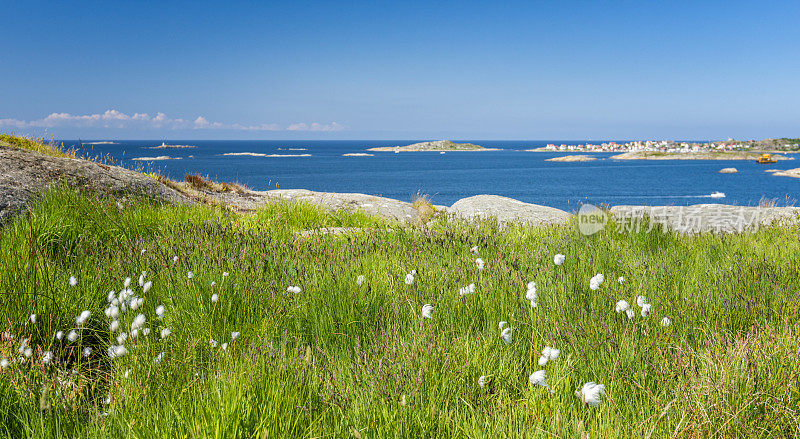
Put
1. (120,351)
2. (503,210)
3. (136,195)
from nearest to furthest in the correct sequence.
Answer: (120,351), (136,195), (503,210)

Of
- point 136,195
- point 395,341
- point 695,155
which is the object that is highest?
point 136,195

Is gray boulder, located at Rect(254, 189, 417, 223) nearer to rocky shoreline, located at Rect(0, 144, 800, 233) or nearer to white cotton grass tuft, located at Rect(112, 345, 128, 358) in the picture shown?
rocky shoreline, located at Rect(0, 144, 800, 233)

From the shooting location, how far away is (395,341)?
2.46 m

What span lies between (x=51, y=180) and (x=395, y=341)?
673 cm

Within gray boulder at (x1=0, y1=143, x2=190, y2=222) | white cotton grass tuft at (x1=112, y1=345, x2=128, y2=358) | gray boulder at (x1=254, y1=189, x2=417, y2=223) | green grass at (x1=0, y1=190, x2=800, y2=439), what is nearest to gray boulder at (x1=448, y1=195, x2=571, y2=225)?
gray boulder at (x1=254, y1=189, x2=417, y2=223)

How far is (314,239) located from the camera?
605 cm

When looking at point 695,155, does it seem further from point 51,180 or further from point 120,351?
point 120,351

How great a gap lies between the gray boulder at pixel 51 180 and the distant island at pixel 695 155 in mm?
185503

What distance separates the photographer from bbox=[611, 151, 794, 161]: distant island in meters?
155

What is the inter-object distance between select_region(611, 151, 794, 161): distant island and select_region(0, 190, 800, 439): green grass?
185200 mm

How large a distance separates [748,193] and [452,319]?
308 ft

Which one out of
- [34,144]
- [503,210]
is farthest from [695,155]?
[34,144]

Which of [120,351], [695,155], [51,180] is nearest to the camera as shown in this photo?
[120,351]

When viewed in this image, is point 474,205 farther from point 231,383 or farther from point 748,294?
point 231,383
